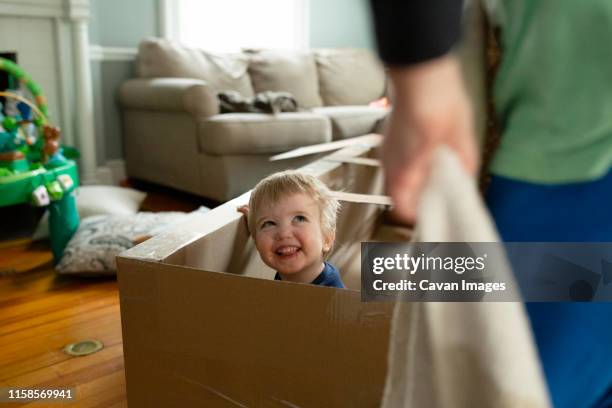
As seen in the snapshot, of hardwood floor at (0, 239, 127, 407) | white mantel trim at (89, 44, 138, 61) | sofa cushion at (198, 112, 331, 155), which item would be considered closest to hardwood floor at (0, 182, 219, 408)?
hardwood floor at (0, 239, 127, 407)

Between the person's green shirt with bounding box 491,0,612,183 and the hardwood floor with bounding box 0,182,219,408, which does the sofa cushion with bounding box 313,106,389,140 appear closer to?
the hardwood floor with bounding box 0,182,219,408


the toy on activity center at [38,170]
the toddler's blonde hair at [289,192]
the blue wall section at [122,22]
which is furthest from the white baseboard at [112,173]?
the toddler's blonde hair at [289,192]

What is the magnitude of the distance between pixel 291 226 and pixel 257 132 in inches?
64.7

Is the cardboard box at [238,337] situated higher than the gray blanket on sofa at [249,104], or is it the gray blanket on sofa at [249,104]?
the gray blanket on sofa at [249,104]

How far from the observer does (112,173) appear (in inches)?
133

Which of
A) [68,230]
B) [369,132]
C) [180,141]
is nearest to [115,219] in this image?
[68,230]

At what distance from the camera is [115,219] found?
2.06 m

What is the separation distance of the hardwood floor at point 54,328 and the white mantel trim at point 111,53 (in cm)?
139

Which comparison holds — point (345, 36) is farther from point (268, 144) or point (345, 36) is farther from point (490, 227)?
point (490, 227)

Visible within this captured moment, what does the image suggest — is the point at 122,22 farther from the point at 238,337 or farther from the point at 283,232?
the point at 238,337

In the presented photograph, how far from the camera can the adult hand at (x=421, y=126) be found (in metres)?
0.34

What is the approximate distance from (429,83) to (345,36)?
4567 mm

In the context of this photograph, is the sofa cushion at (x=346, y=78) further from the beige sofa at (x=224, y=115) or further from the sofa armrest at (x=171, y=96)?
the sofa armrest at (x=171, y=96)

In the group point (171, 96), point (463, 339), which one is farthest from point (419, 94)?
point (171, 96)
